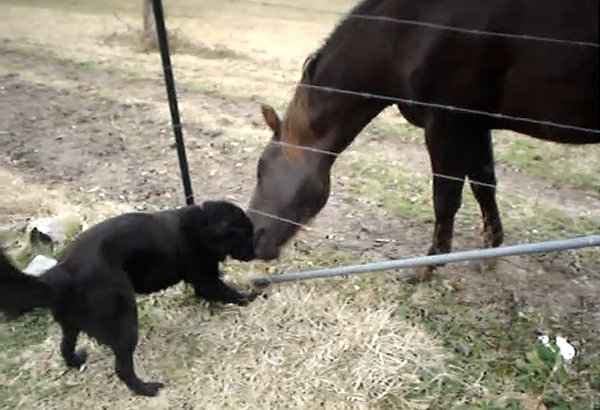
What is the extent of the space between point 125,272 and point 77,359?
52 cm

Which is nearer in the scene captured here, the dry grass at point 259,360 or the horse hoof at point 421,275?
the dry grass at point 259,360

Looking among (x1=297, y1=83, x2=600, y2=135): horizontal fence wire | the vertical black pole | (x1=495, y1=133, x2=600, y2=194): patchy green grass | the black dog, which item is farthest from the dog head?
(x1=495, y1=133, x2=600, y2=194): patchy green grass

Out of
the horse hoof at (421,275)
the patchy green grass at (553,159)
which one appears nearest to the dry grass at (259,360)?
the horse hoof at (421,275)

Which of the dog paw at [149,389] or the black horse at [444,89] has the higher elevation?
the black horse at [444,89]

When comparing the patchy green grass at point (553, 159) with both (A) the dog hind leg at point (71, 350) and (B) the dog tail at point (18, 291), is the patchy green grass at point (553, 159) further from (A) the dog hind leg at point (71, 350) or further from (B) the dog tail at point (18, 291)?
(B) the dog tail at point (18, 291)

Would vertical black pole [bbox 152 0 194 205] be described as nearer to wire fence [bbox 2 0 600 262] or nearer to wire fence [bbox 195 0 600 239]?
wire fence [bbox 2 0 600 262]

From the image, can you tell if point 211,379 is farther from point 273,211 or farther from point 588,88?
point 588,88

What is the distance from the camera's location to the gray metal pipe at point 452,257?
2.38 metres

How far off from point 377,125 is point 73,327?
3.47 meters

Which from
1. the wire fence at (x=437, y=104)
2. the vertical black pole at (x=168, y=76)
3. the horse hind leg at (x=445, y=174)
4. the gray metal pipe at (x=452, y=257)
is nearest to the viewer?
the gray metal pipe at (x=452, y=257)

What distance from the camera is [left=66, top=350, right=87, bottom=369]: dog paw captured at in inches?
122

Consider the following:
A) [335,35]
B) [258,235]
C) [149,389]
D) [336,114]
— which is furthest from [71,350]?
[335,35]

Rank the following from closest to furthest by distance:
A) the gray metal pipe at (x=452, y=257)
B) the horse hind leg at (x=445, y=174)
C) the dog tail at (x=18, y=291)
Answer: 1. the gray metal pipe at (x=452, y=257)
2. the dog tail at (x=18, y=291)
3. the horse hind leg at (x=445, y=174)

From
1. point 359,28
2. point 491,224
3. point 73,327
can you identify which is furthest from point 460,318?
point 73,327
